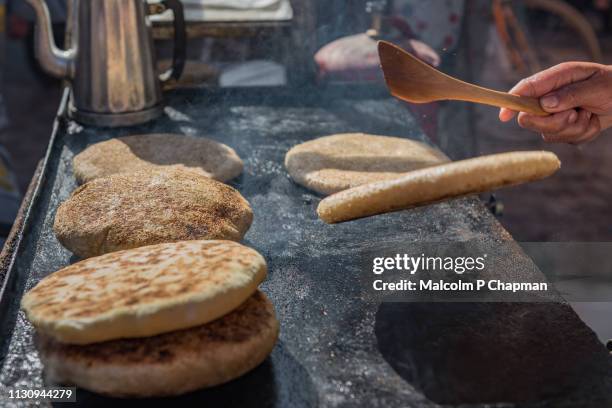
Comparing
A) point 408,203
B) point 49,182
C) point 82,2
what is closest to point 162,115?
point 82,2

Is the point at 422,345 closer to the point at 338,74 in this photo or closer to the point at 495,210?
the point at 495,210

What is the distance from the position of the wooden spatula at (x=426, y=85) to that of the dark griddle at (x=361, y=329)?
1.18 ft

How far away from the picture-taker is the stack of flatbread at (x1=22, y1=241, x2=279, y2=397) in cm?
125

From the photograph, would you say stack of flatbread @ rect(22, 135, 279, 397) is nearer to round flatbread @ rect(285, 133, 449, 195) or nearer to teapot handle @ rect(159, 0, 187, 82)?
round flatbread @ rect(285, 133, 449, 195)

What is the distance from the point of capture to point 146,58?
2924 mm

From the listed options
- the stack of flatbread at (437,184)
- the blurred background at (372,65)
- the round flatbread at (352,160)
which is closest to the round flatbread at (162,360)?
the stack of flatbread at (437,184)

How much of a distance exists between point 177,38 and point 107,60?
419 millimetres

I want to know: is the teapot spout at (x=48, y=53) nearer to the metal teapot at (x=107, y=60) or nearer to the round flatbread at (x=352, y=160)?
the metal teapot at (x=107, y=60)

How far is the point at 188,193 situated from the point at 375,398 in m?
0.89

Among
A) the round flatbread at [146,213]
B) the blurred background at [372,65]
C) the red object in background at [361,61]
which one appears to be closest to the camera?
the round flatbread at [146,213]

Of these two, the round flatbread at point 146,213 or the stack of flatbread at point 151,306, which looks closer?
the stack of flatbread at point 151,306

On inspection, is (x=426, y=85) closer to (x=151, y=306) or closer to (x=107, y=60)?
(x=151, y=306)

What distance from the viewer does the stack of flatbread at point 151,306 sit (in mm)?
1256

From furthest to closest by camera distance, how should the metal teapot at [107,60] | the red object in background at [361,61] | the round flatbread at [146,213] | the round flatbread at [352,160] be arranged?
the red object in background at [361,61] < the metal teapot at [107,60] < the round flatbread at [352,160] < the round flatbread at [146,213]
